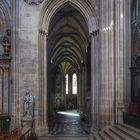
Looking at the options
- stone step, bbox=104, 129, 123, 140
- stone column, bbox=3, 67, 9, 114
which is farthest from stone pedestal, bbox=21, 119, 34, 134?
stone step, bbox=104, 129, 123, 140

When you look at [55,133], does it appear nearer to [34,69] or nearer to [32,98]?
[32,98]

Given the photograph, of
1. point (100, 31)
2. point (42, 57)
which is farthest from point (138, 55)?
point (42, 57)

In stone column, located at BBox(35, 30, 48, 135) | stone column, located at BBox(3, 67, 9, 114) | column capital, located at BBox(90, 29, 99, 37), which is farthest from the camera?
column capital, located at BBox(90, 29, 99, 37)

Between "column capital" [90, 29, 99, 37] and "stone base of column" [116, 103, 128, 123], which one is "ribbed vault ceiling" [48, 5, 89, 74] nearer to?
"column capital" [90, 29, 99, 37]

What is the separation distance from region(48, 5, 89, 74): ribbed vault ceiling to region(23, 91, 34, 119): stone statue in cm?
841

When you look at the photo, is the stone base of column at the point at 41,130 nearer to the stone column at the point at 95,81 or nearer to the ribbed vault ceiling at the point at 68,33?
the stone column at the point at 95,81

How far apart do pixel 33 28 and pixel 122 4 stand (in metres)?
6.83

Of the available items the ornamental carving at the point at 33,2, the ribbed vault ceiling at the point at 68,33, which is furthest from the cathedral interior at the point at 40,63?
the ribbed vault ceiling at the point at 68,33

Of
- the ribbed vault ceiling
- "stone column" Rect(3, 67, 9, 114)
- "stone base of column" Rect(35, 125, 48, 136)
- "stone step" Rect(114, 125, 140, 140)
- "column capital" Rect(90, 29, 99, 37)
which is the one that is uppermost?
the ribbed vault ceiling

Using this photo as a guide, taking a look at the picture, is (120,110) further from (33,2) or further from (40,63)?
(33,2)

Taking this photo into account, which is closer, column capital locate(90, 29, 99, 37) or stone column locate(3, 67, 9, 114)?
stone column locate(3, 67, 9, 114)

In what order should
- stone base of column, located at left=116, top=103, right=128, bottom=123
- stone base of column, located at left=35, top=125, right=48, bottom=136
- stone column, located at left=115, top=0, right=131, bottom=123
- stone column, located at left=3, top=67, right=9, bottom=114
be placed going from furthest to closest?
stone column, located at left=3, top=67, right=9, bottom=114, stone base of column, located at left=35, top=125, right=48, bottom=136, stone column, located at left=115, top=0, right=131, bottom=123, stone base of column, located at left=116, top=103, right=128, bottom=123

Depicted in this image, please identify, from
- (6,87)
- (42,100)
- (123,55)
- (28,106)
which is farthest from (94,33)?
(6,87)

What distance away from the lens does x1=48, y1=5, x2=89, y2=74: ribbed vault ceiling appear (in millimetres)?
30344
